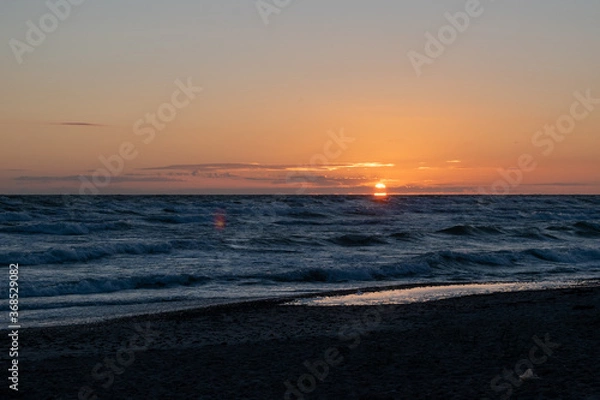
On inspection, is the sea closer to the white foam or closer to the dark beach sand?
the white foam

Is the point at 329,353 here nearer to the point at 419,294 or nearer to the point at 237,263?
the point at 419,294

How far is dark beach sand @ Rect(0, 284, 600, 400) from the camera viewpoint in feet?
29.6

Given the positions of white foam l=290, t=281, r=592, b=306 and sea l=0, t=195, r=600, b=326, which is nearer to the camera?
white foam l=290, t=281, r=592, b=306

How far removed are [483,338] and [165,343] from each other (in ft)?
19.8

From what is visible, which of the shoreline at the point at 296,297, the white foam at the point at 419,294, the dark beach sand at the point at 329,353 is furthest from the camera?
the white foam at the point at 419,294

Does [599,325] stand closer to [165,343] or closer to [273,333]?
[273,333]

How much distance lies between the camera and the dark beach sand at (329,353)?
356 inches

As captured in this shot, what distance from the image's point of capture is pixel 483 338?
11812 mm

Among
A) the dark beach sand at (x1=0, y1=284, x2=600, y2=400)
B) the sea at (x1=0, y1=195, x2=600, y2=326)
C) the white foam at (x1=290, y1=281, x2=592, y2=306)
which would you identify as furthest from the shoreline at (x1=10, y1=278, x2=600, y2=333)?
the dark beach sand at (x1=0, y1=284, x2=600, y2=400)

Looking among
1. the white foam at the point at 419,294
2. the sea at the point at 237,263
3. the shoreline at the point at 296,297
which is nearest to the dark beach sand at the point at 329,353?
the shoreline at the point at 296,297

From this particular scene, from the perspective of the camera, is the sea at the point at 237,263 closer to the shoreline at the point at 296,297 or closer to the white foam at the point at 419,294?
the shoreline at the point at 296,297

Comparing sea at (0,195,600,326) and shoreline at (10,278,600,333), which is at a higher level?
shoreline at (10,278,600,333)

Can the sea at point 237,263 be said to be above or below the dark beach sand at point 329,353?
below

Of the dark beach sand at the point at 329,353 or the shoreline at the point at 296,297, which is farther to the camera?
the shoreline at the point at 296,297
